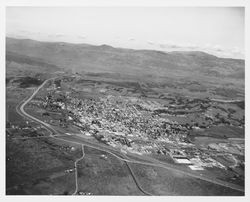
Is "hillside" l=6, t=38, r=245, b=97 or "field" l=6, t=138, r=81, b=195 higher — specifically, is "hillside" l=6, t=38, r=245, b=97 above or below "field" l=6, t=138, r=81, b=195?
above

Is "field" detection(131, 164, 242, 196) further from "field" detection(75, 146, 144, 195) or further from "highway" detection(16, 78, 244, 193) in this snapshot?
"field" detection(75, 146, 144, 195)

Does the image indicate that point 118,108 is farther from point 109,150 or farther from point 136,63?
point 136,63

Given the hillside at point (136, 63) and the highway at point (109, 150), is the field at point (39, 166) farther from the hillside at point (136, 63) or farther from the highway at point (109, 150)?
the hillside at point (136, 63)

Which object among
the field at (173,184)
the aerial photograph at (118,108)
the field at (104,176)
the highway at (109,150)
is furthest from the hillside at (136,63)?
the field at (104,176)

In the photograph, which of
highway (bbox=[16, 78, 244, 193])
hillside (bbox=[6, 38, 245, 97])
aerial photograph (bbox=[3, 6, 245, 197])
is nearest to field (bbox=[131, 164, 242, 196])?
aerial photograph (bbox=[3, 6, 245, 197])

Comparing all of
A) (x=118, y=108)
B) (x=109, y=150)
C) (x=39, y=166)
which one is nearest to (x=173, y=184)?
(x=109, y=150)

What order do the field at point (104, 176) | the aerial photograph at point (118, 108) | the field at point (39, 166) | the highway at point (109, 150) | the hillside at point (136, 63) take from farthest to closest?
the hillside at point (136, 63) < the highway at point (109, 150) < the aerial photograph at point (118, 108) < the field at point (104, 176) < the field at point (39, 166)

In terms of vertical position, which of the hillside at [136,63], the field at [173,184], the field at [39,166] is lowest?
the field at [173,184]

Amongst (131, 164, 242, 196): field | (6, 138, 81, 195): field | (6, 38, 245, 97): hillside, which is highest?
(6, 38, 245, 97): hillside

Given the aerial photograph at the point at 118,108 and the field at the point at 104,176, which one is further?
the aerial photograph at the point at 118,108

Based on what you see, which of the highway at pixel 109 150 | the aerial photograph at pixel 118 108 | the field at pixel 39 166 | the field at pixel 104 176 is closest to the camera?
the field at pixel 39 166
